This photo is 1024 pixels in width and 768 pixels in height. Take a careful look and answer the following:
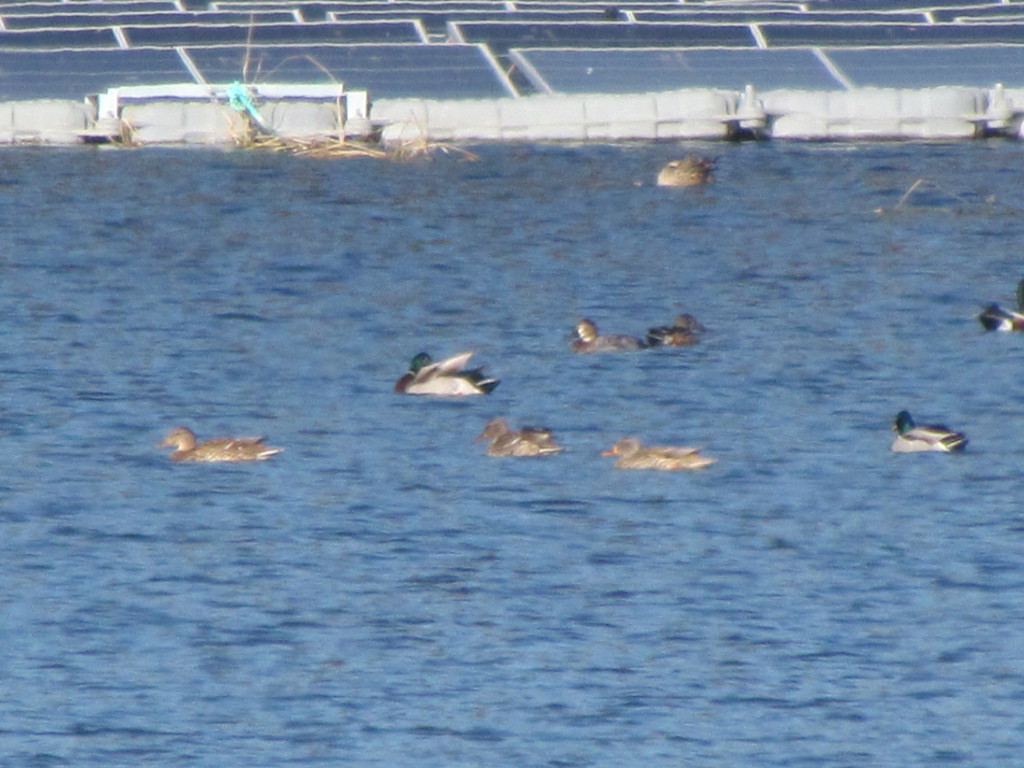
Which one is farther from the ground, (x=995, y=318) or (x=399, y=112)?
(x=399, y=112)

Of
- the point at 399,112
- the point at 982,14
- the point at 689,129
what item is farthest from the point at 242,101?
the point at 982,14

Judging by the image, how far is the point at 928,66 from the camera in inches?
1459

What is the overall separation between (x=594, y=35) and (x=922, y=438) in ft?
84.9

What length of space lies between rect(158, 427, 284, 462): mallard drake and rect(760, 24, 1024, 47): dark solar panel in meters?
26.5

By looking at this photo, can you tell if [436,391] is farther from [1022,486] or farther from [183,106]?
[183,106]

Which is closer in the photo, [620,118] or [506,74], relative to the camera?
[620,118]

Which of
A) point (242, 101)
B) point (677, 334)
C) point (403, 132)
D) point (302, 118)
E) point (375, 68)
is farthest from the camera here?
point (375, 68)

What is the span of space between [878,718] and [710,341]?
9.13 meters

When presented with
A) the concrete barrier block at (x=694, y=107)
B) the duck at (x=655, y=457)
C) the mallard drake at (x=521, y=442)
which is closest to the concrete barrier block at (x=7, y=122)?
the concrete barrier block at (x=694, y=107)

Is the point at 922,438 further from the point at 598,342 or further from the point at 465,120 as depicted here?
the point at 465,120

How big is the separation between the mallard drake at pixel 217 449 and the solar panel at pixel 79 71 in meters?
22.3

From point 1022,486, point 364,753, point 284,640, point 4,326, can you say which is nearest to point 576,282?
point 4,326

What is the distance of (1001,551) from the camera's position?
37.8ft

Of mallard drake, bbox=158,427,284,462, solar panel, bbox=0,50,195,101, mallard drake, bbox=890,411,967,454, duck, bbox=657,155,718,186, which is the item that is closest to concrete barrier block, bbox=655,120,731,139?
duck, bbox=657,155,718,186
